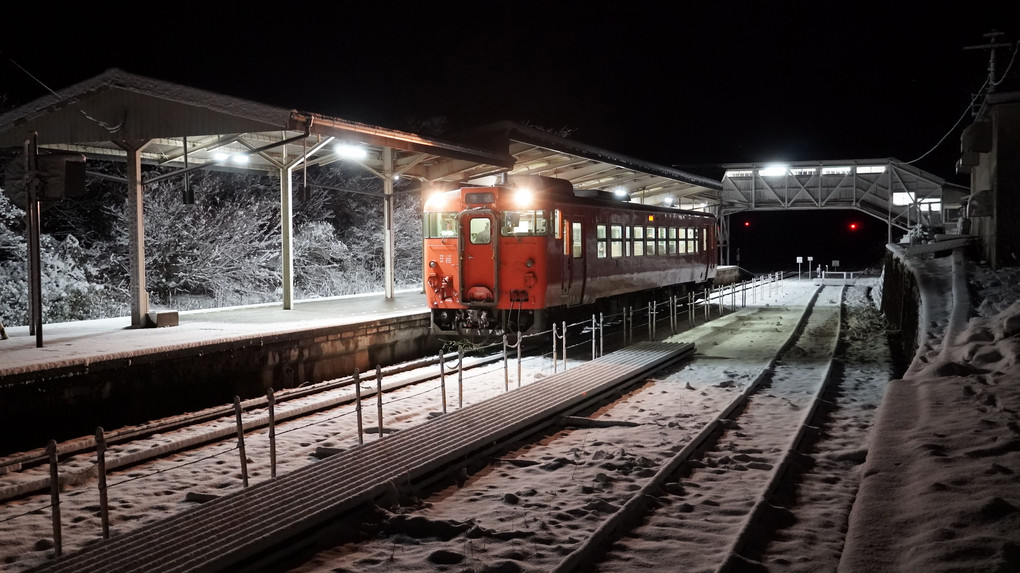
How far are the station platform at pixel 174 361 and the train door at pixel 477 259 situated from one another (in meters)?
1.27

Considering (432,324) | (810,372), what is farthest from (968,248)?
(432,324)

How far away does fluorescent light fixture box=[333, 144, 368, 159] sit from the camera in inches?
566

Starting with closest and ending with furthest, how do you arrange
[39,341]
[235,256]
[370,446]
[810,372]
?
1. [370,446]
2. [39,341]
3. [810,372]
4. [235,256]

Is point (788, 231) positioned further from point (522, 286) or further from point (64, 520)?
point (64, 520)

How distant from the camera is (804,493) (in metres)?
5.98

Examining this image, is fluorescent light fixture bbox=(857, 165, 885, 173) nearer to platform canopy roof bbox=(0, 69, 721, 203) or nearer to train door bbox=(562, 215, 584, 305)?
platform canopy roof bbox=(0, 69, 721, 203)

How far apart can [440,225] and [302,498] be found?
893 centimetres

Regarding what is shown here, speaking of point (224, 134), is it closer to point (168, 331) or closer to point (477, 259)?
point (168, 331)

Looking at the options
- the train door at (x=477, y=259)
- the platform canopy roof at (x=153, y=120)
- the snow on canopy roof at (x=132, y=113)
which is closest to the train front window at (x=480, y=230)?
the train door at (x=477, y=259)

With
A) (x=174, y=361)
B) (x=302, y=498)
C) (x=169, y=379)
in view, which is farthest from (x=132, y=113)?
(x=302, y=498)

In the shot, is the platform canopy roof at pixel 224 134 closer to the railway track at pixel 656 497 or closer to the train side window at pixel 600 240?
the train side window at pixel 600 240

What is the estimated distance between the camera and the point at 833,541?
4.95 meters

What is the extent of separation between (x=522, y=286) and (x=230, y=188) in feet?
52.7

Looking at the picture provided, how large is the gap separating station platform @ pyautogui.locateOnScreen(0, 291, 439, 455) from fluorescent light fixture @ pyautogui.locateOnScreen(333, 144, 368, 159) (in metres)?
2.98
